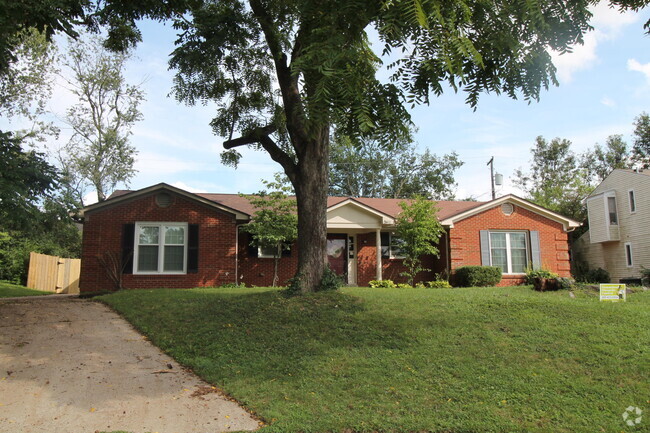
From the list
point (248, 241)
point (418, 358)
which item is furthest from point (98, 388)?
point (248, 241)

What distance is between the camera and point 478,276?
55.6 feet

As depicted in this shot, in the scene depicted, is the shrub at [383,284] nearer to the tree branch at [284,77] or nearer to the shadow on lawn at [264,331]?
the shadow on lawn at [264,331]

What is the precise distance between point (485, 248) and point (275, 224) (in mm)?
8506

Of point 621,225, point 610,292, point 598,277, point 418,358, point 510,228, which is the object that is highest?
point 621,225

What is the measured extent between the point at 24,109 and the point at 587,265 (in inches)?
1307

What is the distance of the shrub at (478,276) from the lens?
16938mm

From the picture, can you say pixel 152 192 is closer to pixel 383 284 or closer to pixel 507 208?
pixel 383 284

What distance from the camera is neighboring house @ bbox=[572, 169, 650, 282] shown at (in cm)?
2216

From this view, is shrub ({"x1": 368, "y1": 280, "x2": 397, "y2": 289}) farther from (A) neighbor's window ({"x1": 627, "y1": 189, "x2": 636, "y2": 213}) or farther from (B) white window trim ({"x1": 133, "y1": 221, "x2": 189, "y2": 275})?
(A) neighbor's window ({"x1": 627, "y1": 189, "x2": 636, "y2": 213})

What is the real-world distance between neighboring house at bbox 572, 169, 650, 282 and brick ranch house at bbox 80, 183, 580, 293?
5.57m

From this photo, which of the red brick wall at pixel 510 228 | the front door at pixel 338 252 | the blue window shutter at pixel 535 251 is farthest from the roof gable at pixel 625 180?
the front door at pixel 338 252

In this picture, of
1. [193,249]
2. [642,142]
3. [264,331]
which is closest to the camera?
[264,331]

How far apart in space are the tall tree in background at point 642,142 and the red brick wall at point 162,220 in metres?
32.3

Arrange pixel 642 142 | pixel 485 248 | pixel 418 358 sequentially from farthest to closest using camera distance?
pixel 642 142
pixel 485 248
pixel 418 358
